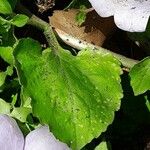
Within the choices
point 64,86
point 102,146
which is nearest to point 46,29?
point 64,86

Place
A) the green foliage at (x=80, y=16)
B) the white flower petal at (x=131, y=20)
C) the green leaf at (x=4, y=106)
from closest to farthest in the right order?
the white flower petal at (x=131, y=20) < the green leaf at (x=4, y=106) < the green foliage at (x=80, y=16)

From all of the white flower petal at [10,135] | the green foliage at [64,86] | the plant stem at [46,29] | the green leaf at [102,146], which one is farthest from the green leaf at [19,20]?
the green leaf at [102,146]

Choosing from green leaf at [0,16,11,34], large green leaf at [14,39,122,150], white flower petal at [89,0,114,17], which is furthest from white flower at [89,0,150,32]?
green leaf at [0,16,11,34]

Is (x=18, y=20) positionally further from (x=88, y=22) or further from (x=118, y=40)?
(x=118, y=40)

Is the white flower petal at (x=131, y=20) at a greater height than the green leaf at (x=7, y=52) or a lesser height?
greater

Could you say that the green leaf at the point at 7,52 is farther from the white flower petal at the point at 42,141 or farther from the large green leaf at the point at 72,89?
the white flower petal at the point at 42,141

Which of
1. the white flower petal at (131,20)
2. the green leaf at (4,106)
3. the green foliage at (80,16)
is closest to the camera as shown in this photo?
the white flower petal at (131,20)

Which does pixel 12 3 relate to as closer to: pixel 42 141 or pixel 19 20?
pixel 19 20
